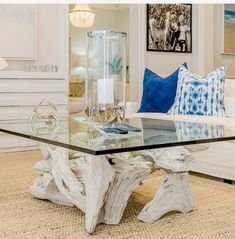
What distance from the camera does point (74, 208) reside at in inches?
84.6

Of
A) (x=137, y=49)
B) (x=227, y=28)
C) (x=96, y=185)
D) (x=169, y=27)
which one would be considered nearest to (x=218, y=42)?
(x=227, y=28)

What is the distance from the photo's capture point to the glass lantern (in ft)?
6.82

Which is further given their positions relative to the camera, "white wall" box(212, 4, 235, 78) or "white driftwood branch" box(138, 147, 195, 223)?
"white wall" box(212, 4, 235, 78)

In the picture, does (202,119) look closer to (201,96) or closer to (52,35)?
(201,96)

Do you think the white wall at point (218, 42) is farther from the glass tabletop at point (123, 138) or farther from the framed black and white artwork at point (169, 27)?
the glass tabletop at point (123, 138)

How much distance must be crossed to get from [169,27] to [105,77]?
3.39m

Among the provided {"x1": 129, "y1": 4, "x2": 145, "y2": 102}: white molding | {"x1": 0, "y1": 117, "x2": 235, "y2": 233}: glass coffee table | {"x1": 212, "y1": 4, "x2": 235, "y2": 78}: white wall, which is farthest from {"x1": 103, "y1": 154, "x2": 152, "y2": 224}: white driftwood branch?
{"x1": 212, "y1": 4, "x2": 235, "y2": 78}: white wall

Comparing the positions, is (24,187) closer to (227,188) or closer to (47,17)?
(227,188)

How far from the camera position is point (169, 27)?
525 centimetres

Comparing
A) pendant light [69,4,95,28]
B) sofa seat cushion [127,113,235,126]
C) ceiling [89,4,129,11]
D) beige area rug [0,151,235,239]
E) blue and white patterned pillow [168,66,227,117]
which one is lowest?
beige area rug [0,151,235,239]

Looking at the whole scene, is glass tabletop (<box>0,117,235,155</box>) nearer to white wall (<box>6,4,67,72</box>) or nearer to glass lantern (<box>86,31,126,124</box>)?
glass lantern (<box>86,31,126,124</box>)

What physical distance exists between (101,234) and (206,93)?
71.3 inches

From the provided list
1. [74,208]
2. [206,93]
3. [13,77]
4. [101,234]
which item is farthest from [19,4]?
[101,234]

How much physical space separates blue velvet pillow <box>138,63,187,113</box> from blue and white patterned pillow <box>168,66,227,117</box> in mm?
148
